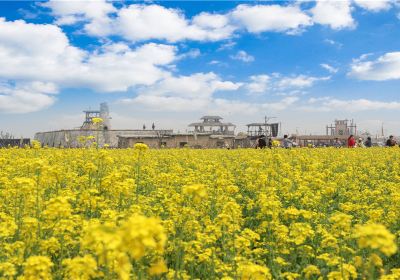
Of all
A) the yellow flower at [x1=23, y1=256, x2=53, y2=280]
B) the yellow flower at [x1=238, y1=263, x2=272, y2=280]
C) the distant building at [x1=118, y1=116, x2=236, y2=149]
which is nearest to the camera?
the yellow flower at [x1=23, y1=256, x2=53, y2=280]

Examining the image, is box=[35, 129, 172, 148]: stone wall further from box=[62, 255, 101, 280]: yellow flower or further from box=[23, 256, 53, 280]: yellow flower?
box=[23, 256, 53, 280]: yellow flower

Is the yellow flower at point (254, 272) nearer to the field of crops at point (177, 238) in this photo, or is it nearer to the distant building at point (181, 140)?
the field of crops at point (177, 238)

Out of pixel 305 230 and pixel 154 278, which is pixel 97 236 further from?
pixel 305 230

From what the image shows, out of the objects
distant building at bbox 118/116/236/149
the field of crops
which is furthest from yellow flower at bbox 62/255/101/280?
distant building at bbox 118/116/236/149

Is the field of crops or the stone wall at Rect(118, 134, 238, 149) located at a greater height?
the stone wall at Rect(118, 134, 238, 149)

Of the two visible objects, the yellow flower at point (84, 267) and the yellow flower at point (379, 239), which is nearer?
the yellow flower at point (379, 239)

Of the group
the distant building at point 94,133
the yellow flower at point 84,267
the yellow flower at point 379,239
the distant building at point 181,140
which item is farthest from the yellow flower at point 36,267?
the distant building at point 94,133

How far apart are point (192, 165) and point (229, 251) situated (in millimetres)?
9464

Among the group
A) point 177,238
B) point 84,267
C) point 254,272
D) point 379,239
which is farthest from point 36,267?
point 177,238

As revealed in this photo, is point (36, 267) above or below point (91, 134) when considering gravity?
below

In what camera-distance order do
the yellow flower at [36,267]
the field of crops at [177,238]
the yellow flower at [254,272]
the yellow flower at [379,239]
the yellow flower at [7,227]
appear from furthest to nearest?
the yellow flower at [7,227]
the yellow flower at [254,272]
the yellow flower at [36,267]
the field of crops at [177,238]
the yellow flower at [379,239]

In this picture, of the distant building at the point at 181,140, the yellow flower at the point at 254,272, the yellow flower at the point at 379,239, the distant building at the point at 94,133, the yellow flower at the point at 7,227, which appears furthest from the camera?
the distant building at the point at 94,133

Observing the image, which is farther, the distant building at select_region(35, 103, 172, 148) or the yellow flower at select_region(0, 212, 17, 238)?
the distant building at select_region(35, 103, 172, 148)

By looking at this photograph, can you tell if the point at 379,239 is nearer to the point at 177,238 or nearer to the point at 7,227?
the point at 177,238
